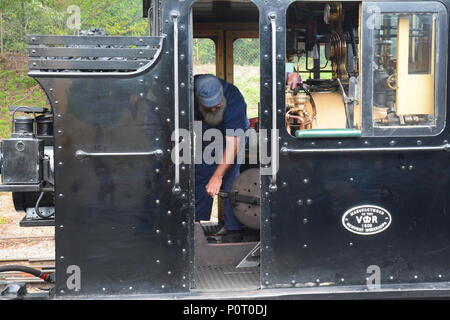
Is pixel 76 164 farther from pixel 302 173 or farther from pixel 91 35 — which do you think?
pixel 302 173

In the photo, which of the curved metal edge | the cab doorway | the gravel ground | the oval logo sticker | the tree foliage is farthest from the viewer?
the tree foliage

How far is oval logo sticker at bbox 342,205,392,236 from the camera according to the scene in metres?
3.60

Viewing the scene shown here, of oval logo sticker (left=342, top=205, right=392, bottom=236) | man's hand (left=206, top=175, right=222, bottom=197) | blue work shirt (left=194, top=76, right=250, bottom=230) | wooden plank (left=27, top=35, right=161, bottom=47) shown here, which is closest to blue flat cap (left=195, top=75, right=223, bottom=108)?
blue work shirt (left=194, top=76, right=250, bottom=230)

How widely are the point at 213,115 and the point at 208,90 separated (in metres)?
0.45

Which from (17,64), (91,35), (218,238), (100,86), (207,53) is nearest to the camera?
(100,86)

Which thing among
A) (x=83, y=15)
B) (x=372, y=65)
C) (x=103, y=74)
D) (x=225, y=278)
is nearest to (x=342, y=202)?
(x=372, y=65)

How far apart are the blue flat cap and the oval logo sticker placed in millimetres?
1296

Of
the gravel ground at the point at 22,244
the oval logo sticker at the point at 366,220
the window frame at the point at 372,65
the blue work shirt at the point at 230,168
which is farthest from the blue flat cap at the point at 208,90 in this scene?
the gravel ground at the point at 22,244

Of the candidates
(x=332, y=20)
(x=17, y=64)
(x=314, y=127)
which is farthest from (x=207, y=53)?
(x=17, y=64)

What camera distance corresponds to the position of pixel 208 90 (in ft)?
13.9

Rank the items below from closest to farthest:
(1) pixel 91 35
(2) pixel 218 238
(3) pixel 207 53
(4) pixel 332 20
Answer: (1) pixel 91 35 → (4) pixel 332 20 → (2) pixel 218 238 → (3) pixel 207 53

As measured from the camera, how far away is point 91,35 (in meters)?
3.64

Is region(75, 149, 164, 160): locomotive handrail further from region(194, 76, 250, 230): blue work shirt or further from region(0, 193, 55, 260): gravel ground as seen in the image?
region(0, 193, 55, 260): gravel ground

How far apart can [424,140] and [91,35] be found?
2093 millimetres
